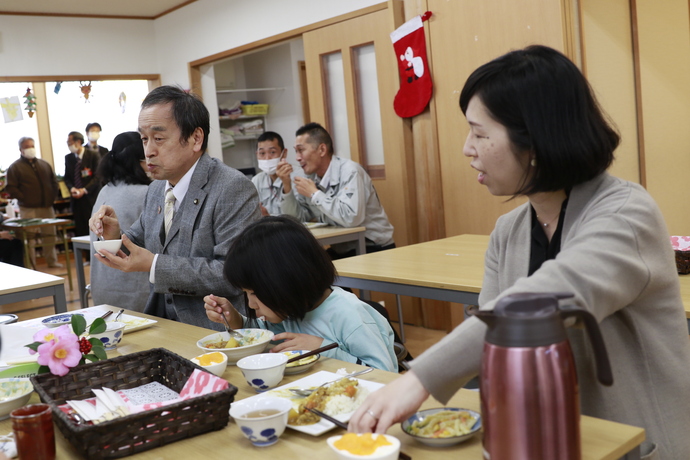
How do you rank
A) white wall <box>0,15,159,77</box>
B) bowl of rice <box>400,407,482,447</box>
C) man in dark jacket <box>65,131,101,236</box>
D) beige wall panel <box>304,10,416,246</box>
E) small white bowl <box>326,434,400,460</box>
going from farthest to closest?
Answer: man in dark jacket <box>65,131,101,236</box>
white wall <box>0,15,159,77</box>
beige wall panel <box>304,10,416,246</box>
bowl of rice <box>400,407,482,447</box>
small white bowl <box>326,434,400,460</box>

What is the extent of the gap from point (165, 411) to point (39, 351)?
37cm

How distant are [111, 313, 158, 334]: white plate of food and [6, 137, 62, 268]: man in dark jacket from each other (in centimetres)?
613

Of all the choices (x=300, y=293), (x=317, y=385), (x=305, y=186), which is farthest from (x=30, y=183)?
(x=317, y=385)

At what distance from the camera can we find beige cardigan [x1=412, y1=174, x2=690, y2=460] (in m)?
0.96

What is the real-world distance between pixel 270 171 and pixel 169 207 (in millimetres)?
2594

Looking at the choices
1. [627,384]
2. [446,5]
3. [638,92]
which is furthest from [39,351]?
[638,92]

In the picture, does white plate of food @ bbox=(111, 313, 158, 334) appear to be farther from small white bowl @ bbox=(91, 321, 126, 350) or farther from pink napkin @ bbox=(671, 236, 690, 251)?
pink napkin @ bbox=(671, 236, 690, 251)

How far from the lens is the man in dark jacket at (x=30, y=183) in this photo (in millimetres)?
7773

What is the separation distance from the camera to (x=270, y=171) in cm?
499

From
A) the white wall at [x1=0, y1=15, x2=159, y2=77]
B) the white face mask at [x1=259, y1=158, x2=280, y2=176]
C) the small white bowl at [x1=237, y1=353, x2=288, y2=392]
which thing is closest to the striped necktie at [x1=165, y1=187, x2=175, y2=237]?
the small white bowl at [x1=237, y1=353, x2=288, y2=392]

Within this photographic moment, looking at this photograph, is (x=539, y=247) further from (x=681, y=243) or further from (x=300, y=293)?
(x=681, y=243)

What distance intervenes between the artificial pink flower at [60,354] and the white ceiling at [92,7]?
5615mm

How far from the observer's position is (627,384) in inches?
45.1

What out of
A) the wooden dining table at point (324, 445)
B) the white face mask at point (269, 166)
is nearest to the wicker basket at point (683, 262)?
the wooden dining table at point (324, 445)
